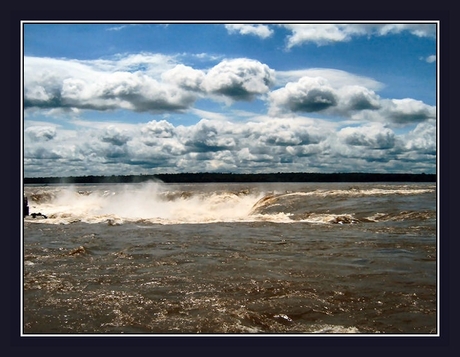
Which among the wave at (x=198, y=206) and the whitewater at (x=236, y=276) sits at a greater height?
the wave at (x=198, y=206)

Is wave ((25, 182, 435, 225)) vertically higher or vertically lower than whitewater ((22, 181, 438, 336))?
higher

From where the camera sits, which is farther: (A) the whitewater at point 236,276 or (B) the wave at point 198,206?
(B) the wave at point 198,206

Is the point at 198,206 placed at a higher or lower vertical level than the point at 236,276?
higher

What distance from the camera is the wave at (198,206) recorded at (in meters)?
16.9

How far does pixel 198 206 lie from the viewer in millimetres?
24625

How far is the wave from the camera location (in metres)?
16.9

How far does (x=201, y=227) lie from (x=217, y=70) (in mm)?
7974

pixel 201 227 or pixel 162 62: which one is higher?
pixel 162 62

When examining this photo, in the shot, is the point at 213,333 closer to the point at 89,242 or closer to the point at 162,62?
the point at 162,62

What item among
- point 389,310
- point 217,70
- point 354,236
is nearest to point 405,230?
point 354,236

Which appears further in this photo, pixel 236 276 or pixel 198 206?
pixel 198 206

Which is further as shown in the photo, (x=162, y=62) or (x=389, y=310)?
(x=162, y=62)

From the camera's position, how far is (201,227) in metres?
15.8

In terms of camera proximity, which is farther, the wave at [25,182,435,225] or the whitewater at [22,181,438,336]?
the wave at [25,182,435,225]
